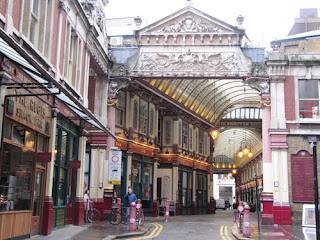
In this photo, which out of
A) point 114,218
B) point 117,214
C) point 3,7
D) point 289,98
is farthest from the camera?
point 289,98

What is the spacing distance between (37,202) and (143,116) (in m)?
15.8

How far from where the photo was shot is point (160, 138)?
33469mm

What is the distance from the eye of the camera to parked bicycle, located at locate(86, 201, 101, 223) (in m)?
22.6

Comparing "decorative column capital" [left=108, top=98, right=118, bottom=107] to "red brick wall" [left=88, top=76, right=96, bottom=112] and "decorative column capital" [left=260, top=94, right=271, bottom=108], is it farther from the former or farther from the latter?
"decorative column capital" [left=260, top=94, right=271, bottom=108]

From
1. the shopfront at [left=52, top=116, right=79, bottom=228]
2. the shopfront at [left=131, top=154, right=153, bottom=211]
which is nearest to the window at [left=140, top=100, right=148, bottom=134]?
the shopfront at [left=131, top=154, right=153, bottom=211]

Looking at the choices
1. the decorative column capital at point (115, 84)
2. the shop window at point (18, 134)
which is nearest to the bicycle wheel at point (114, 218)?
the decorative column capital at point (115, 84)

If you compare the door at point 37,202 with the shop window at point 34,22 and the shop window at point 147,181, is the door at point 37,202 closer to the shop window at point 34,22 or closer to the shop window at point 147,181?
the shop window at point 34,22

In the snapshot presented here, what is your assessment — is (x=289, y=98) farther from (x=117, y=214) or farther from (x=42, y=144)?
(x=42, y=144)

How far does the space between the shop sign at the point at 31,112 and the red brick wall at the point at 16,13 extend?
2.00 metres

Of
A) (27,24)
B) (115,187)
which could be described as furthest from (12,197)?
(115,187)

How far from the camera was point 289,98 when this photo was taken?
23.9 meters

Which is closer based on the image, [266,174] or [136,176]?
[266,174]

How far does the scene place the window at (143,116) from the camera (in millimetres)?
29805

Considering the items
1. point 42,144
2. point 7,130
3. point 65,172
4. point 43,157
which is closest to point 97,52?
point 65,172
